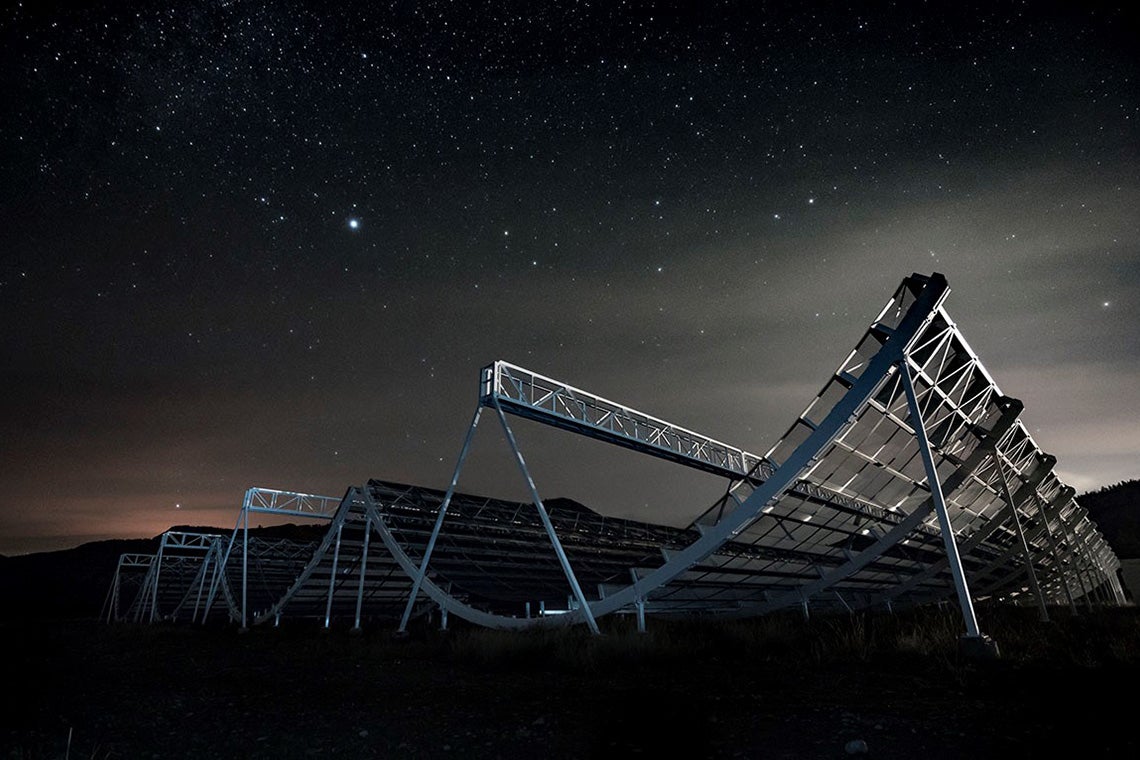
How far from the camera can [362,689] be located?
10664 millimetres

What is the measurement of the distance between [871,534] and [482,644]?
35.7ft

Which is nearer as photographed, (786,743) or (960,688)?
(786,743)

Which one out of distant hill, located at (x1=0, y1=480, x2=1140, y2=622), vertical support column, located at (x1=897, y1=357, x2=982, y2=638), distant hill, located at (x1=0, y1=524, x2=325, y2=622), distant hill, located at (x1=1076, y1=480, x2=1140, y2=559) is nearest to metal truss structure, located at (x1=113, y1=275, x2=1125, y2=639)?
vertical support column, located at (x1=897, y1=357, x2=982, y2=638)

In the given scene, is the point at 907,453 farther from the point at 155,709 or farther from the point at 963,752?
the point at 155,709

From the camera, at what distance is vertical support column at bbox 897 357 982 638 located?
28.7 feet

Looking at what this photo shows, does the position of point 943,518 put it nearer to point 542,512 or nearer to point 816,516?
point 816,516

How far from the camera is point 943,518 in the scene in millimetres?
9383

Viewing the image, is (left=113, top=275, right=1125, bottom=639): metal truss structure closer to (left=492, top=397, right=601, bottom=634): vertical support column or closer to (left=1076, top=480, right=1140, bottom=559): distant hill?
(left=492, top=397, right=601, bottom=634): vertical support column

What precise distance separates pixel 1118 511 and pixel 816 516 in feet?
480

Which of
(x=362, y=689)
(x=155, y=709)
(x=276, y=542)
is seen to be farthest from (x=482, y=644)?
(x=276, y=542)

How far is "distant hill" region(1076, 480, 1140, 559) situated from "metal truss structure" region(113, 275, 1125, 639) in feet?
315

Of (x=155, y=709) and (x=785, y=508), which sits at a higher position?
(x=785, y=508)

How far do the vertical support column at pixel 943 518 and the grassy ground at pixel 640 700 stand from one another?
2.15 ft

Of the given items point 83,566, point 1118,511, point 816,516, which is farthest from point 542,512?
point 83,566
